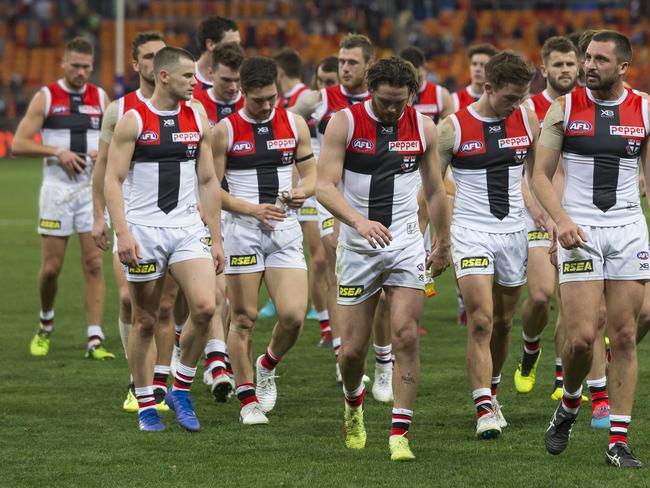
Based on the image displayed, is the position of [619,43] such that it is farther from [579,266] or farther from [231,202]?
[231,202]

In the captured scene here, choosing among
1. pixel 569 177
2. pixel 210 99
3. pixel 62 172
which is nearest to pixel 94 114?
pixel 62 172

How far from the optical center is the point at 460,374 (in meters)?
9.45

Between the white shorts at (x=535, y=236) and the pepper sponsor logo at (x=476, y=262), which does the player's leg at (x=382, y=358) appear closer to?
the white shorts at (x=535, y=236)

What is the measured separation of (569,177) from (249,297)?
229 cm

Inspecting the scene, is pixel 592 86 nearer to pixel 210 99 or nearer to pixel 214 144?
pixel 214 144

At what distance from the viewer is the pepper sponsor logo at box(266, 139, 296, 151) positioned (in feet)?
26.8

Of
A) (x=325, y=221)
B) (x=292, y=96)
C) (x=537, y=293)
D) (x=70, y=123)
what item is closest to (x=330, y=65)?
(x=292, y=96)

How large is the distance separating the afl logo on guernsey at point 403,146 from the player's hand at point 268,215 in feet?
4.17

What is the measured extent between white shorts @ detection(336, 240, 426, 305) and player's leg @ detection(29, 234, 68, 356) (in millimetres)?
4162

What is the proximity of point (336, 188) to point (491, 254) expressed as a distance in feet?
3.91

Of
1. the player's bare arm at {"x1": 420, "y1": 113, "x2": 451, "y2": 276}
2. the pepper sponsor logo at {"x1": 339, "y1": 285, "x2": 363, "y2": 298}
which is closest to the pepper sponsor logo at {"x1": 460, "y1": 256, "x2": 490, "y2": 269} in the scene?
the player's bare arm at {"x1": 420, "y1": 113, "x2": 451, "y2": 276}

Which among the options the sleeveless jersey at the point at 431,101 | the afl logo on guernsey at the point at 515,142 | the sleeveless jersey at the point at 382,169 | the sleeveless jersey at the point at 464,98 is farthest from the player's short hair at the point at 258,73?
the sleeveless jersey at the point at 464,98

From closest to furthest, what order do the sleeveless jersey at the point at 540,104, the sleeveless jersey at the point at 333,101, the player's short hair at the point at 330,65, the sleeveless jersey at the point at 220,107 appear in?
the sleeveless jersey at the point at 540,104 → the sleeveless jersey at the point at 220,107 → the sleeveless jersey at the point at 333,101 → the player's short hair at the point at 330,65

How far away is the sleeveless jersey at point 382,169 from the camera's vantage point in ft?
22.9
